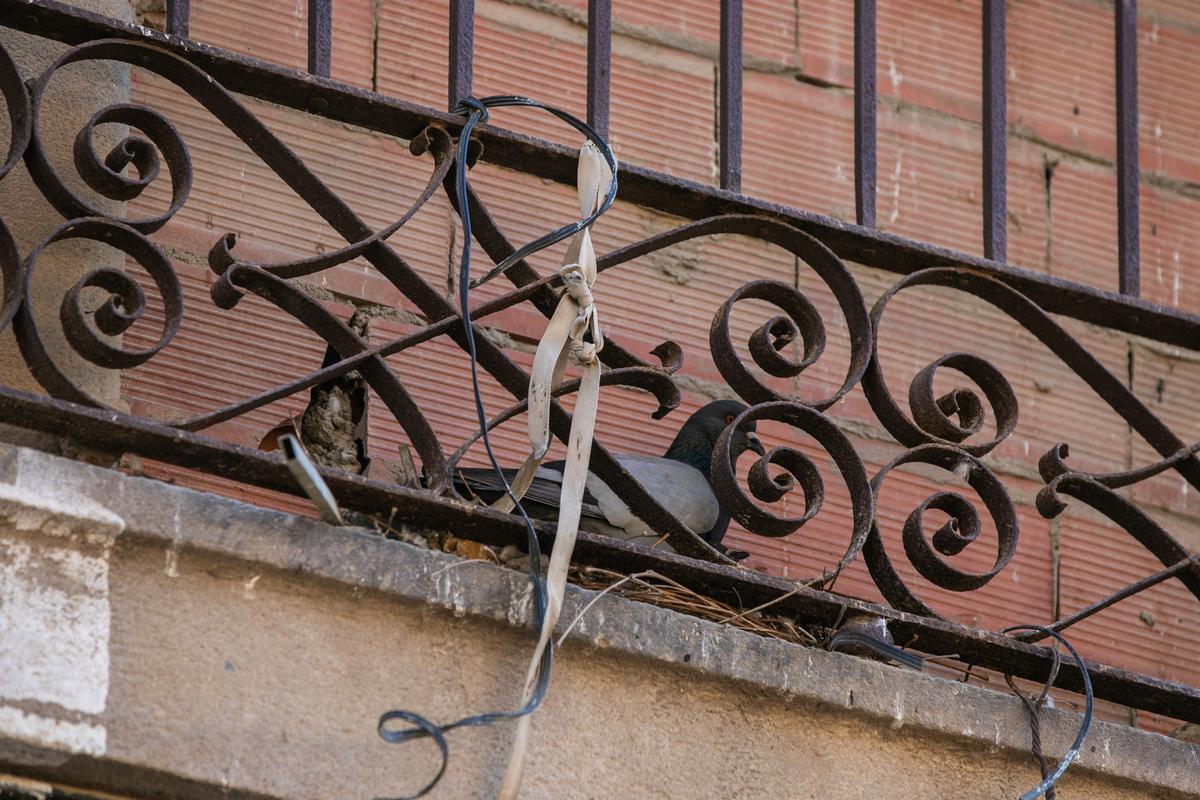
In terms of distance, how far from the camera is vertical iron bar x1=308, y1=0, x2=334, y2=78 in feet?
9.32

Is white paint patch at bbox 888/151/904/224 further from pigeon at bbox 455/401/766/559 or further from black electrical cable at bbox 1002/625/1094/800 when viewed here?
black electrical cable at bbox 1002/625/1094/800

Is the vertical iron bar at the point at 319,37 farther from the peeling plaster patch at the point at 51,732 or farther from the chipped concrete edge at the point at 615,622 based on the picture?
the peeling plaster patch at the point at 51,732

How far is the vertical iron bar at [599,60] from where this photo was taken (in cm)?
295

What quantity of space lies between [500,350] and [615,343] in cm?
16

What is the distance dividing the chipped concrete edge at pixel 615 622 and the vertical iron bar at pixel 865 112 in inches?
27.5

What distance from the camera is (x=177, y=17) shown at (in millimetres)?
2832

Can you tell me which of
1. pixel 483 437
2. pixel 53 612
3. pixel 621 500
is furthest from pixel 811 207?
pixel 53 612

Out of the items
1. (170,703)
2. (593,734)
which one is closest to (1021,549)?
(593,734)

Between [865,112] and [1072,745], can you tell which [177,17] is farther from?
[1072,745]

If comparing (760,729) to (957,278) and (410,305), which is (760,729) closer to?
(957,278)

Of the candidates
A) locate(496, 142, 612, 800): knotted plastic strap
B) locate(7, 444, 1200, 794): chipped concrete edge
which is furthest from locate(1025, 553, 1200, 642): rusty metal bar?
locate(496, 142, 612, 800): knotted plastic strap

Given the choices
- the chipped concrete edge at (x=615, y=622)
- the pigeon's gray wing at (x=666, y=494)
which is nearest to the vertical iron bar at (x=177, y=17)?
the chipped concrete edge at (x=615, y=622)

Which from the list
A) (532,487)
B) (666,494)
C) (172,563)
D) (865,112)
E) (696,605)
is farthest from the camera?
(666,494)

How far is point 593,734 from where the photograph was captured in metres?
2.61
